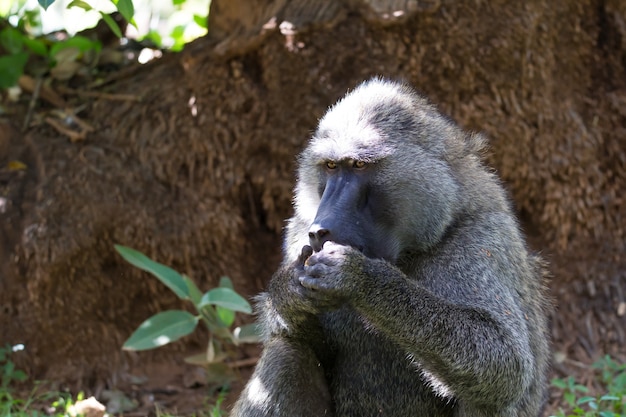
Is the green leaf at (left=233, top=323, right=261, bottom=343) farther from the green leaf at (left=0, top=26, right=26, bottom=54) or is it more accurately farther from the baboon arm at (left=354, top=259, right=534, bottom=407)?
the green leaf at (left=0, top=26, right=26, bottom=54)

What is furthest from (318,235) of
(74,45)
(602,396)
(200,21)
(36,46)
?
(200,21)

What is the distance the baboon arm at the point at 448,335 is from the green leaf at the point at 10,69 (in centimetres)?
306

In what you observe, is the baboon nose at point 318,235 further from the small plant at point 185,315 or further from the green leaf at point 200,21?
the green leaf at point 200,21

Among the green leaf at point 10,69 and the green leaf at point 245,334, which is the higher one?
the green leaf at point 10,69

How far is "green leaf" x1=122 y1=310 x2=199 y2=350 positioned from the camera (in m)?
4.32

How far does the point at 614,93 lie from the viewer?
5.20 meters


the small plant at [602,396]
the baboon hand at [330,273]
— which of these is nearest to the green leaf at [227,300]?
the baboon hand at [330,273]

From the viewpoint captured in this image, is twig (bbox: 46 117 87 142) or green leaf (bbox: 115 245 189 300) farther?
twig (bbox: 46 117 87 142)

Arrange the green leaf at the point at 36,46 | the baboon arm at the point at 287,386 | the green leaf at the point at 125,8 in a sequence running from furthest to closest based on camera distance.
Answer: the green leaf at the point at 36,46 → the baboon arm at the point at 287,386 → the green leaf at the point at 125,8

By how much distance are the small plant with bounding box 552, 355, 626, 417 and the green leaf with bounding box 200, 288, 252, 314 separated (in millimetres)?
1525

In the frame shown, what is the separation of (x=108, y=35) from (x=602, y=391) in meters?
3.54

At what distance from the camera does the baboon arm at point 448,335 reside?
9.69ft

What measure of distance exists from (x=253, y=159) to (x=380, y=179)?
2.11 m

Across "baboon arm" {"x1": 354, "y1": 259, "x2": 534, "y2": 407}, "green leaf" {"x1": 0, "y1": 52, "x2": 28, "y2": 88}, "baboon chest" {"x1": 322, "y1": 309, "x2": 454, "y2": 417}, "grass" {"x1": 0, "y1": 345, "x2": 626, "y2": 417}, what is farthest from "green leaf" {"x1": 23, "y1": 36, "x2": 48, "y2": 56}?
"baboon arm" {"x1": 354, "y1": 259, "x2": 534, "y2": 407}
